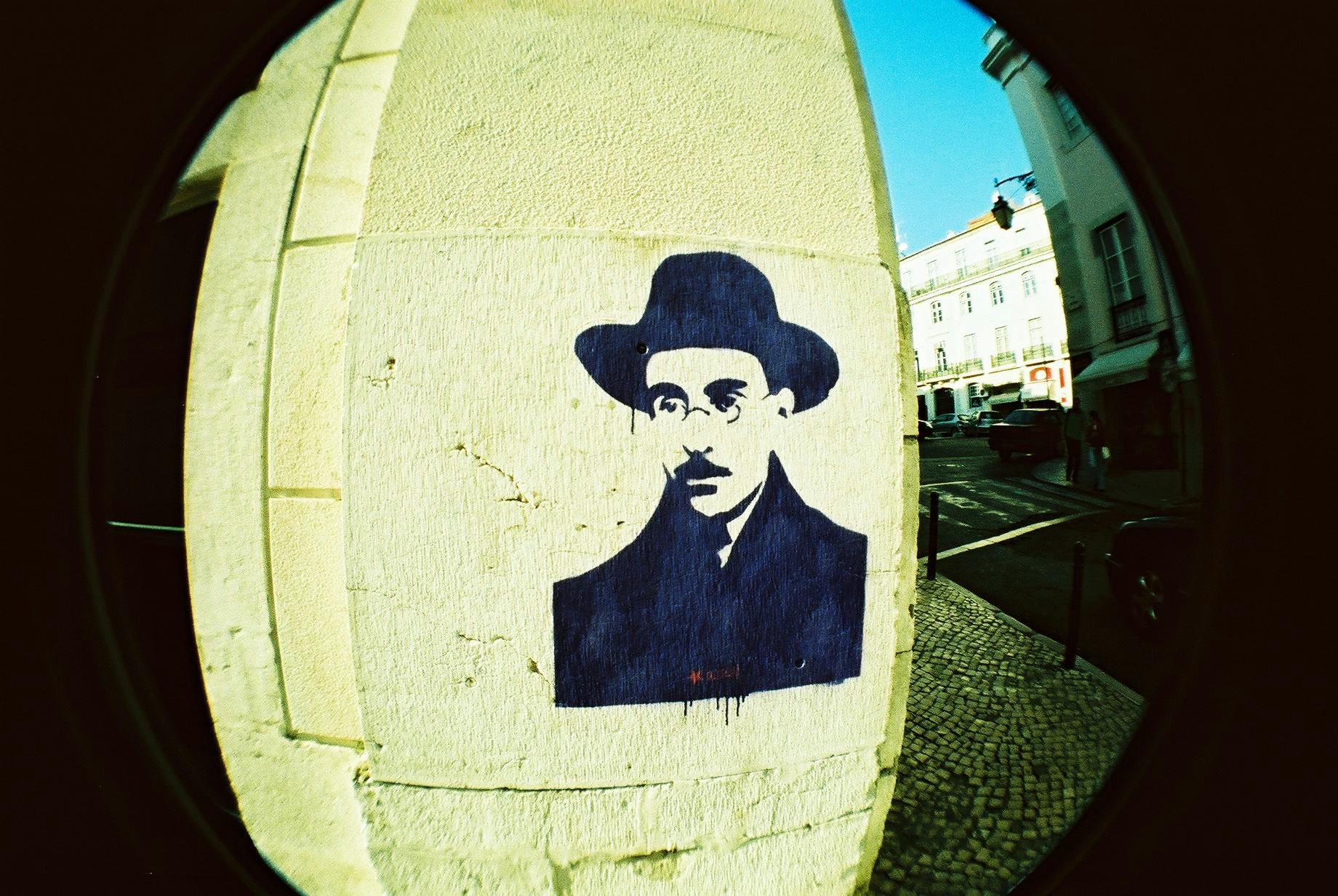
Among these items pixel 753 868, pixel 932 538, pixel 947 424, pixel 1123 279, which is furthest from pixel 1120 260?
pixel 753 868

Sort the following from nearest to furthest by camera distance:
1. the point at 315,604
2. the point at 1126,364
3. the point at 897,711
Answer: the point at 1126,364
the point at 315,604
the point at 897,711

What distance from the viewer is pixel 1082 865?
1.20 meters

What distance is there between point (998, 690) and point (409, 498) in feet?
6.60

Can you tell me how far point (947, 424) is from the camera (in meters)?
1.29

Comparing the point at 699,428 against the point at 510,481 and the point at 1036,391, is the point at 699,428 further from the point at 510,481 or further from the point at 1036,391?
the point at 1036,391

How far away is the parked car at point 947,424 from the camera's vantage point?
1.28m

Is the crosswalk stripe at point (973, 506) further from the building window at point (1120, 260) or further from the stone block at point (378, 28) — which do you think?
the stone block at point (378, 28)

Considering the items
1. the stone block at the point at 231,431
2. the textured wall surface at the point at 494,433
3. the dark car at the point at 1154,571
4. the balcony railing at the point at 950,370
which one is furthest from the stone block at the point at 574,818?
the balcony railing at the point at 950,370

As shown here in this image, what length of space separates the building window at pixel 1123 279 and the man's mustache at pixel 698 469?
123cm

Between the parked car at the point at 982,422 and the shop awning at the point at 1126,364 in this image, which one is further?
the parked car at the point at 982,422

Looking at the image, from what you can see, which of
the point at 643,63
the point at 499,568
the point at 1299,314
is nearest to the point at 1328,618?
the point at 1299,314

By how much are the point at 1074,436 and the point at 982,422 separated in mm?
228

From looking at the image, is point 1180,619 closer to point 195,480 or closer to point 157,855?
point 195,480

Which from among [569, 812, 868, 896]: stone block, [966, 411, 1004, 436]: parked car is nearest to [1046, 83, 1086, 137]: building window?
[966, 411, 1004, 436]: parked car
